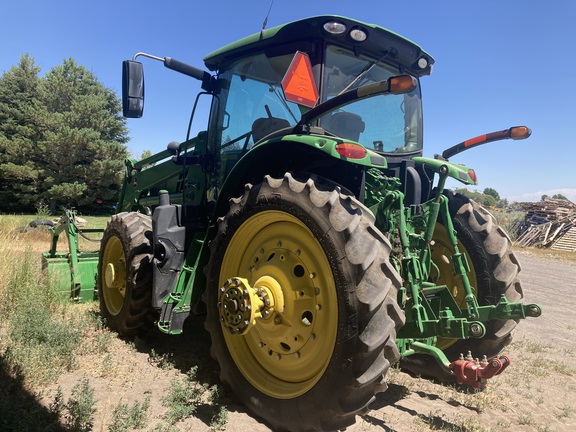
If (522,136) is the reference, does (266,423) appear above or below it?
below

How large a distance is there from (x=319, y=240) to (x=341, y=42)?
5.42 feet

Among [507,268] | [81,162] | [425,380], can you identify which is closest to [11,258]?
[425,380]

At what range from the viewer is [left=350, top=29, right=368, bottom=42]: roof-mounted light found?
307 centimetres

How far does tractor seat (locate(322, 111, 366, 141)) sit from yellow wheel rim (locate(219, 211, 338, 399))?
3.01 feet

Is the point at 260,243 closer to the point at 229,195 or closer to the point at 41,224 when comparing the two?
the point at 229,195

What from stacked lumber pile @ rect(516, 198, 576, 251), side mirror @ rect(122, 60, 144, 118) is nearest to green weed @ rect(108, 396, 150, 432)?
side mirror @ rect(122, 60, 144, 118)

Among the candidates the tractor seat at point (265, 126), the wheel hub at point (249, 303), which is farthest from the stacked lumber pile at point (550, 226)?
the wheel hub at point (249, 303)

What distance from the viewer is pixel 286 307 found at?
2682 mm

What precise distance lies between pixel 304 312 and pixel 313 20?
210cm

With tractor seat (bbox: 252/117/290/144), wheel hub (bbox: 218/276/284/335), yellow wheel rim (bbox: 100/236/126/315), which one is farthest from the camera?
yellow wheel rim (bbox: 100/236/126/315)

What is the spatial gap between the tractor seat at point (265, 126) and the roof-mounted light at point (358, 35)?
2.69ft

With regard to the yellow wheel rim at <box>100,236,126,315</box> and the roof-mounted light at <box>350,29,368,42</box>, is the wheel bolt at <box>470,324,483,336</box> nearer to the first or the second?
the roof-mounted light at <box>350,29,368,42</box>

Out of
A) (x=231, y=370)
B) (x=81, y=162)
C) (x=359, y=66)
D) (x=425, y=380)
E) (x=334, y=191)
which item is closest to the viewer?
(x=334, y=191)

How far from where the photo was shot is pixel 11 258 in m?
5.19
